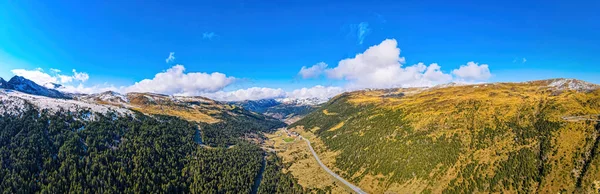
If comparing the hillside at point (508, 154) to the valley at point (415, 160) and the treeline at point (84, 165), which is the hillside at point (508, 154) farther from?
the treeline at point (84, 165)

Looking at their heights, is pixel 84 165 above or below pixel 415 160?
above

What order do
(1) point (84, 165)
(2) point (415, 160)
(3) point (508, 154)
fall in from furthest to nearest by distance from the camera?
(2) point (415, 160) → (1) point (84, 165) → (3) point (508, 154)

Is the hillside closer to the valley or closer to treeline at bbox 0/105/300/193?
the valley

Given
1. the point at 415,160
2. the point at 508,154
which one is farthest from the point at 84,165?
the point at 508,154

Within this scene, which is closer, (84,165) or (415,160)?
(84,165)

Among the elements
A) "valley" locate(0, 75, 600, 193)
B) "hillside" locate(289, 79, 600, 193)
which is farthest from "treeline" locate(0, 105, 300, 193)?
"hillside" locate(289, 79, 600, 193)

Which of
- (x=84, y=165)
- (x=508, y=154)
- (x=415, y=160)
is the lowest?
(x=415, y=160)

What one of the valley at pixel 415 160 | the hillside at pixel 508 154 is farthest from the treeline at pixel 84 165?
the hillside at pixel 508 154

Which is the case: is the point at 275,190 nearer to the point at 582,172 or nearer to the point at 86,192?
the point at 86,192

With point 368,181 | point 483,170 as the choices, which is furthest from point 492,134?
point 368,181

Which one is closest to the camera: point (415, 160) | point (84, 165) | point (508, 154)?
point (508, 154)

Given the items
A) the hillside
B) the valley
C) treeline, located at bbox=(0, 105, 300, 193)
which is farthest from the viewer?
treeline, located at bbox=(0, 105, 300, 193)

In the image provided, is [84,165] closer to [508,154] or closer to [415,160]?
[415,160]
